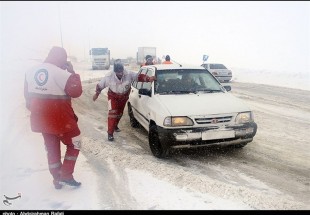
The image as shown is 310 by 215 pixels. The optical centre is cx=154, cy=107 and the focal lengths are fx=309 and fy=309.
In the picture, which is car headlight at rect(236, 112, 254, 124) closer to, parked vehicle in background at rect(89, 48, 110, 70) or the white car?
the white car

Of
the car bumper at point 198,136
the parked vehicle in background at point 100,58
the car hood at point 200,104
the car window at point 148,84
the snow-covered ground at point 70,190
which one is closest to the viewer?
the snow-covered ground at point 70,190

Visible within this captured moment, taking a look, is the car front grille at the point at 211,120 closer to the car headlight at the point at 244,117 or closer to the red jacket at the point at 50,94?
the car headlight at the point at 244,117

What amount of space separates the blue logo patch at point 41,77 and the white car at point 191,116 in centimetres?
208

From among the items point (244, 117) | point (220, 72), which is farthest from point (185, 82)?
point (220, 72)

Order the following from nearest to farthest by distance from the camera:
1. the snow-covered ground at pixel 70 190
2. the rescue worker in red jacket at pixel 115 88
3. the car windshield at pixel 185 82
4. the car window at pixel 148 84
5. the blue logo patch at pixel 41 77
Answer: the snow-covered ground at pixel 70 190, the blue logo patch at pixel 41 77, the car windshield at pixel 185 82, the car window at pixel 148 84, the rescue worker in red jacket at pixel 115 88

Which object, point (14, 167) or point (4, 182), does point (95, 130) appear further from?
point (4, 182)

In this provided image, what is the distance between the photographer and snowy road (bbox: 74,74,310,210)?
408 cm

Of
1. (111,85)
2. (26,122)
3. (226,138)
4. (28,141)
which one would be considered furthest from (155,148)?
(26,122)

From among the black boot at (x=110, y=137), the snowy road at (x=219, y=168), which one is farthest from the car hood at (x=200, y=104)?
the black boot at (x=110, y=137)

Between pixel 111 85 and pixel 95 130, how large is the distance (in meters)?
1.51

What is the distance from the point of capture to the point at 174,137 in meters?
5.14

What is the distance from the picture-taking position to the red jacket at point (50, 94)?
13.2ft

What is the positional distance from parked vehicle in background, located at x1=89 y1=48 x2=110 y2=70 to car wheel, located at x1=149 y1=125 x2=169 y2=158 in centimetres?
3142

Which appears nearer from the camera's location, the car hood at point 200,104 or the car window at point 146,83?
A: the car hood at point 200,104
